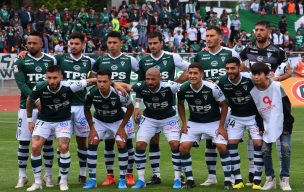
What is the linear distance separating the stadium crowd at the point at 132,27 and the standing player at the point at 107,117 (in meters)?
23.8

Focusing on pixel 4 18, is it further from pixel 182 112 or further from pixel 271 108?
pixel 271 108

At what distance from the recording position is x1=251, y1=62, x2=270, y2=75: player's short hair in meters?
13.4

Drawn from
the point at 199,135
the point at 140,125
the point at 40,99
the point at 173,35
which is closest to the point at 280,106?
the point at 199,135

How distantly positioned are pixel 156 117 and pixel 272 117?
2.09 metres

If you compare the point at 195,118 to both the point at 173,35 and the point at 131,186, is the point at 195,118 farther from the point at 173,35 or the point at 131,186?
the point at 173,35

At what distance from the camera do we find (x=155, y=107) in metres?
14.3

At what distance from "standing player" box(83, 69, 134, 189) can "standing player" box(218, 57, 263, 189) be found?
1727mm

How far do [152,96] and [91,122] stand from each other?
115cm

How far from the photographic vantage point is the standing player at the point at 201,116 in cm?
1384

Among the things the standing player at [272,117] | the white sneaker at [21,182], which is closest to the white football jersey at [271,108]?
the standing player at [272,117]

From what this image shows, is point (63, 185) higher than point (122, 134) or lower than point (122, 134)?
lower

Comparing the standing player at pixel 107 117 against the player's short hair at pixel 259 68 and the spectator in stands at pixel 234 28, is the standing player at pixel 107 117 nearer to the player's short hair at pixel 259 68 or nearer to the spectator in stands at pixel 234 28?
the player's short hair at pixel 259 68

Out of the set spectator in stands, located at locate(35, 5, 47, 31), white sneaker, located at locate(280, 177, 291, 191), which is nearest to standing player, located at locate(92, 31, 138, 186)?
white sneaker, located at locate(280, 177, 291, 191)

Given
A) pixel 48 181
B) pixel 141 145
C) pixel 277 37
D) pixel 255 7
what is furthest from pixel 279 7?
pixel 48 181
